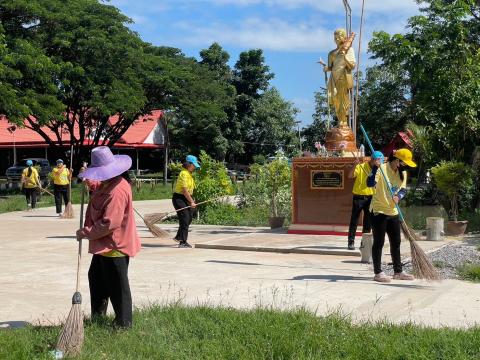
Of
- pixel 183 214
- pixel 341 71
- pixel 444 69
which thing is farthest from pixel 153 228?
pixel 444 69

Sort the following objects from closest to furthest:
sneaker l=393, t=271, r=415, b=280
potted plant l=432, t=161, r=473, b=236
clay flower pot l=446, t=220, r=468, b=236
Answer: sneaker l=393, t=271, r=415, b=280 → clay flower pot l=446, t=220, r=468, b=236 → potted plant l=432, t=161, r=473, b=236

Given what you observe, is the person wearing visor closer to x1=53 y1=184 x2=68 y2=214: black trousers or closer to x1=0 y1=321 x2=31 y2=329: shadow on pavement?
x1=0 y1=321 x2=31 y2=329: shadow on pavement

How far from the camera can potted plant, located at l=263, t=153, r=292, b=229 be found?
17.9 meters

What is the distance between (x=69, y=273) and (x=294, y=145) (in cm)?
4215

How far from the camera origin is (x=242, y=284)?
30.1 ft

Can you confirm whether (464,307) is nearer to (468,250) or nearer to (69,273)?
(468,250)

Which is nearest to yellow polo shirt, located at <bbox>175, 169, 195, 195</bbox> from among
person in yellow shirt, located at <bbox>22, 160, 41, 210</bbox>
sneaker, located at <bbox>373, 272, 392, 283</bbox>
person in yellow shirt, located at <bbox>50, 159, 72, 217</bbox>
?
sneaker, located at <bbox>373, 272, 392, 283</bbox>

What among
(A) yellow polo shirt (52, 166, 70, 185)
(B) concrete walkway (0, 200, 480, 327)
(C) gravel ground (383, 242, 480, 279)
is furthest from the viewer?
(A) yellow polo shirt (52, 166, 70, 185)

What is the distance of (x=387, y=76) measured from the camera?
156 ft

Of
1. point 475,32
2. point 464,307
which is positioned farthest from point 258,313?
point 475,32

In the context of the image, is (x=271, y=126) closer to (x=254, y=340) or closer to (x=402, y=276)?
(x=402, y=276)

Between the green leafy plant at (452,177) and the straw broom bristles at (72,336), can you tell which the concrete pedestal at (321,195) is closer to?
the green leafy plant at (452,177)

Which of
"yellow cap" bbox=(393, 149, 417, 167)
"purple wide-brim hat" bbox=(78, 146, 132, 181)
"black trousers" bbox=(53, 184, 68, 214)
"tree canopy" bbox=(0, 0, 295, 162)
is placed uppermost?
"tree canopy" bbox=(0, 0, 295, 162)

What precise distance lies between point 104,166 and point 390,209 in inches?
169
